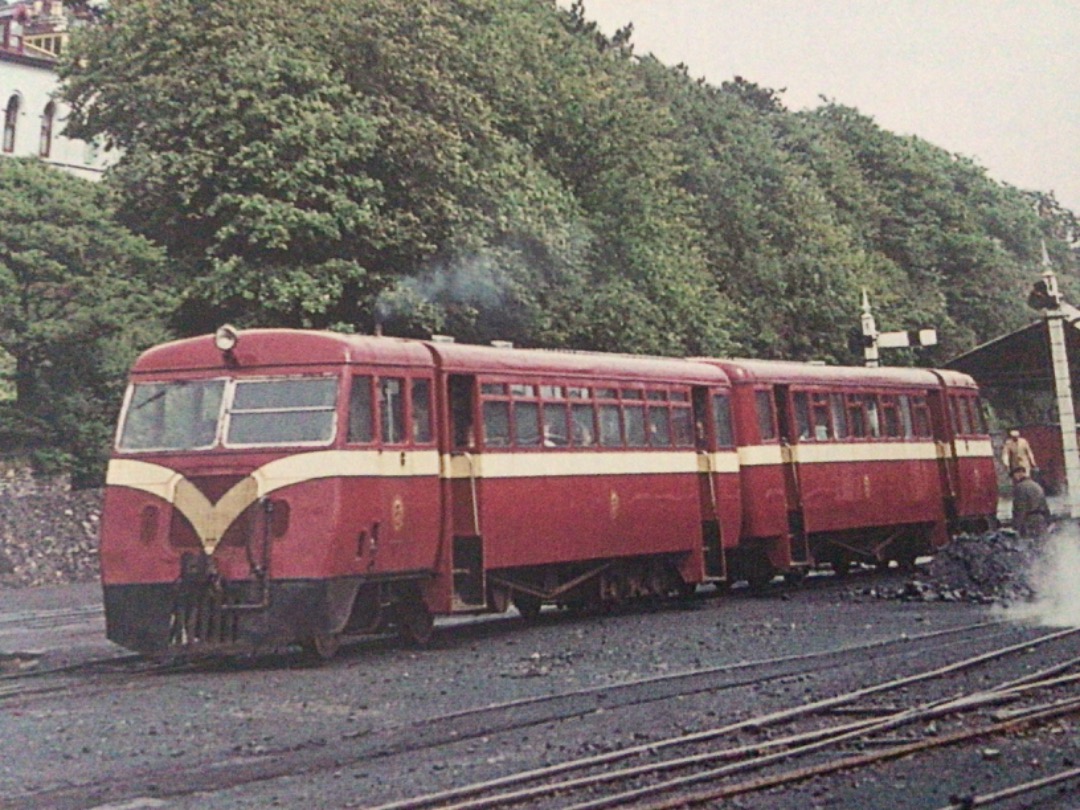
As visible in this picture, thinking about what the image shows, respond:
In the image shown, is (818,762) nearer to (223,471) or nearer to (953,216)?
(223,471)

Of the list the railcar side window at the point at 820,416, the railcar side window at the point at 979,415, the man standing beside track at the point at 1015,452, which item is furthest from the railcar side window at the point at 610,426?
the railcar side window at the point at 979,415

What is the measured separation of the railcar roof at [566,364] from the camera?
51.6 feet

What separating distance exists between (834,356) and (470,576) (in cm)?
3296

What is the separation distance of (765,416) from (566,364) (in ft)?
14.7

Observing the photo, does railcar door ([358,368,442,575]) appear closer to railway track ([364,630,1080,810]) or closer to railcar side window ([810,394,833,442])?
railway track ([364,630,1080,810])

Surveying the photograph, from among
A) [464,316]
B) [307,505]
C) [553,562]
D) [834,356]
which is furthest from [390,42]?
[834,356]

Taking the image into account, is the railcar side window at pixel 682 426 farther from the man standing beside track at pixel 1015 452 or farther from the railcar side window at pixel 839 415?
the man standing beside track at pixel 1015 452

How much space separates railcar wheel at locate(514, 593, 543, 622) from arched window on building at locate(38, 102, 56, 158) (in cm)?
4686

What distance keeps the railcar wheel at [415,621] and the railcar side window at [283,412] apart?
2.40m

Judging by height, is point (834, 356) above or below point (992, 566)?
above

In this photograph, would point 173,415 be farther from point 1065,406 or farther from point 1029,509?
point 1065,406

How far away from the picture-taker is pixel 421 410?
1509 centimetres

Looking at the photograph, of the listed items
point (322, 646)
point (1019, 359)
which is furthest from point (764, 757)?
point (1019, 359)

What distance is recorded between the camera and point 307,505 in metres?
13.6
